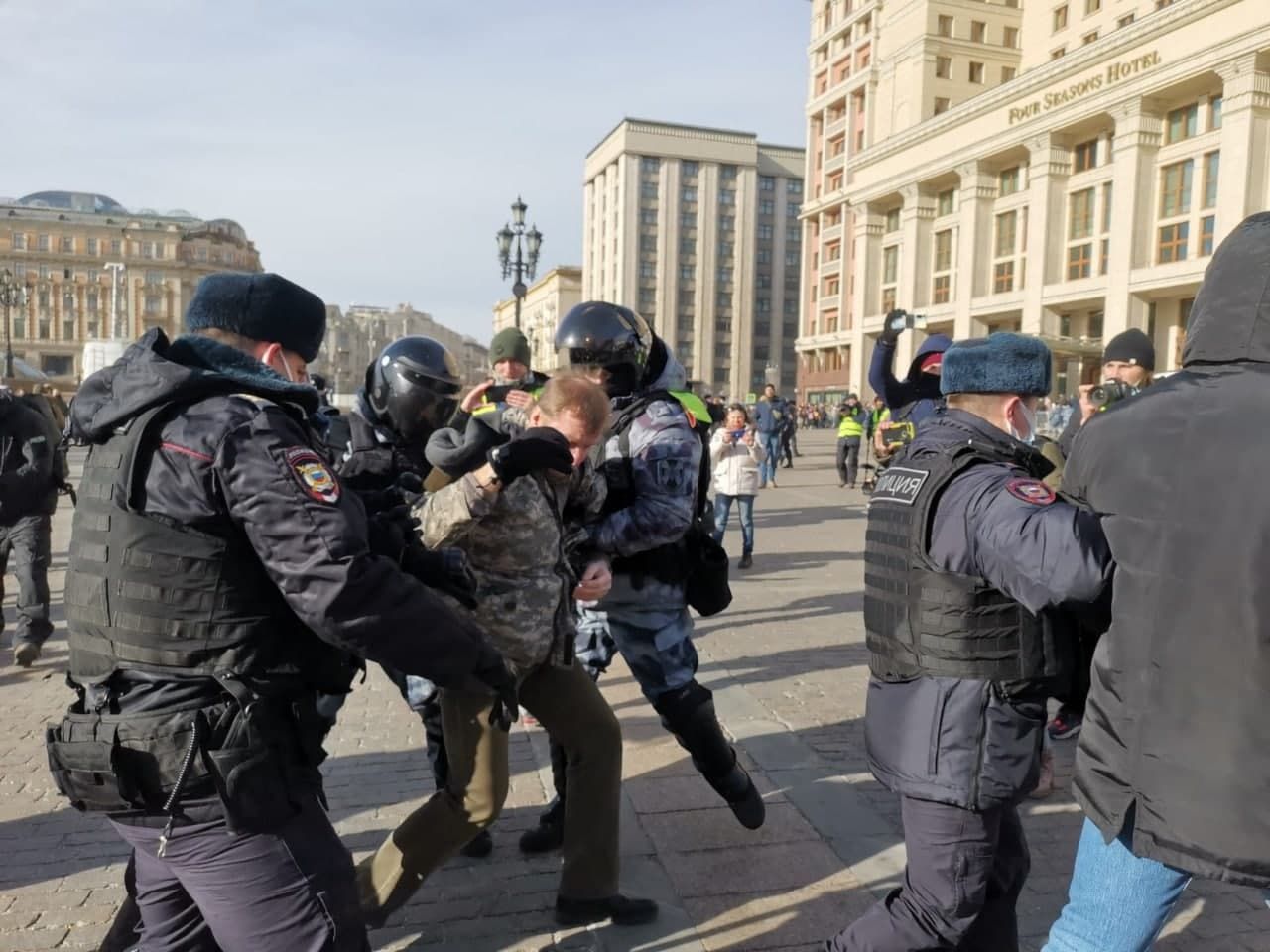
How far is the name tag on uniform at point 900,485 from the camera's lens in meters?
2.33

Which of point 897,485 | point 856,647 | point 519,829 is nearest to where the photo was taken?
point 897,485

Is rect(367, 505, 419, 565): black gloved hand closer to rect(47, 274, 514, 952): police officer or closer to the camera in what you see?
rect(47, 274, 514, 952): police officer

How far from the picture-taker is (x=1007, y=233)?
50.1m

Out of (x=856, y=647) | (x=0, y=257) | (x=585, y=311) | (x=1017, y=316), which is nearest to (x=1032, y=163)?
(x=1017, y=316)

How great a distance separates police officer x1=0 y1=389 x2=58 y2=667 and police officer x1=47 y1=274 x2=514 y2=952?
16.7 ft

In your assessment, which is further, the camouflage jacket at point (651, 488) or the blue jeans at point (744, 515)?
the blue jeans at point (744, 515)

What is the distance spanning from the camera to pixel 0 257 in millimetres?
102250

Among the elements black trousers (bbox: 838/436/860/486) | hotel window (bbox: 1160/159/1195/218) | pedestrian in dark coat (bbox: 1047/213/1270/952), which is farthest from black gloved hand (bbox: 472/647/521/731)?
hotel window (bbox: 1160/159/1195/218)

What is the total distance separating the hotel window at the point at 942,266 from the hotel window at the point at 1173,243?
13.6m

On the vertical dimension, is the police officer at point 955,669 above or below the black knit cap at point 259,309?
below

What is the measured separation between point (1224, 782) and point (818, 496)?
16543 millimetres

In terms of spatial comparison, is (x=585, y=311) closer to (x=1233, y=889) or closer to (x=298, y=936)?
(x=298, y=936)

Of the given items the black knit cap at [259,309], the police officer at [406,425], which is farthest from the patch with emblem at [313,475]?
the police officer at [406,425]

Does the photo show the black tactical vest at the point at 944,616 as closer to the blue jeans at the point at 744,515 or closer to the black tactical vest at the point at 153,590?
the black tactical vest at the point at 153,590
